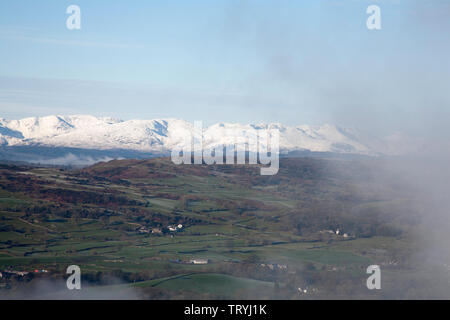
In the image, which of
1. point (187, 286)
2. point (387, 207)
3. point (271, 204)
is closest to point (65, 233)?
point (187, 286)

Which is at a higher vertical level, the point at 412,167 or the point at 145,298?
the point at 412,167

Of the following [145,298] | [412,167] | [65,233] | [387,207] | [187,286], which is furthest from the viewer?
[387,207]

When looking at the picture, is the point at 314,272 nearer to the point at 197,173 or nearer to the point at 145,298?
the point at 145,298

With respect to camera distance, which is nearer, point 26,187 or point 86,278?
point 86,278
